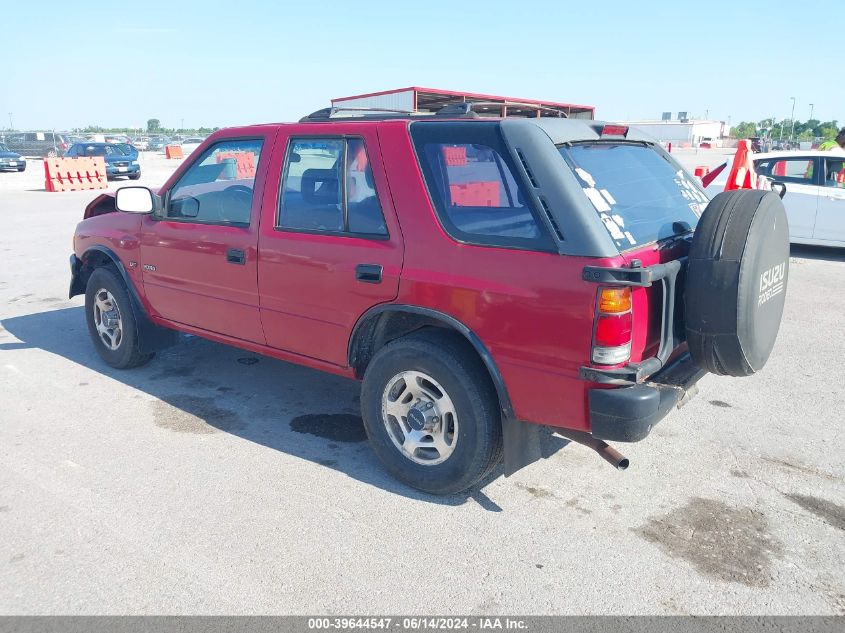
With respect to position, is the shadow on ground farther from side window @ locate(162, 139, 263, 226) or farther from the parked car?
the parked car

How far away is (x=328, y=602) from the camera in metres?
2.80

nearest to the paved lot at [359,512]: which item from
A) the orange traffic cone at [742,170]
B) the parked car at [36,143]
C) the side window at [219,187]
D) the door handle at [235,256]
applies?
the door handle at [235,256]

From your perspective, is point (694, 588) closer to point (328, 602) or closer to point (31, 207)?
point (328, 602)

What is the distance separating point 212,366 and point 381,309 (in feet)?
8.35

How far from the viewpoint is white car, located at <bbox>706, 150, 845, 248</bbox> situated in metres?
10.1

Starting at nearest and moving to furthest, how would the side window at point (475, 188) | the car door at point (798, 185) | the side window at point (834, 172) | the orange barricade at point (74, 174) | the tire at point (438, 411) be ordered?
1. the side window at point (475, 188)
2. the tire at point (438, 411)
3. the side window at point (834, 172)
4. the car door at point (798, 185)
5. the orange barricade at point (74, 174)

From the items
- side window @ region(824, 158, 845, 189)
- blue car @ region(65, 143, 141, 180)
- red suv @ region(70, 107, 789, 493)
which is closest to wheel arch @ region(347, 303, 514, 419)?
red suv @ region(70, 107, 789, 493)

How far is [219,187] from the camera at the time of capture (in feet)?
15.1

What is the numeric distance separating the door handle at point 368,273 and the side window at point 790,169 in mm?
8918

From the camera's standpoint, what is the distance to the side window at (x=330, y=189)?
368 cm

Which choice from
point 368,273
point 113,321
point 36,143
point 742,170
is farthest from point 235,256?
point 36,143

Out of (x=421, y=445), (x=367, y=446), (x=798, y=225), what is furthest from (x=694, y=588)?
(x=798, y=225)

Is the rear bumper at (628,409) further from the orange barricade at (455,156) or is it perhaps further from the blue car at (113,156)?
the blue car at (113,156)

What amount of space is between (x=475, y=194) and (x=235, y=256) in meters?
1.66
